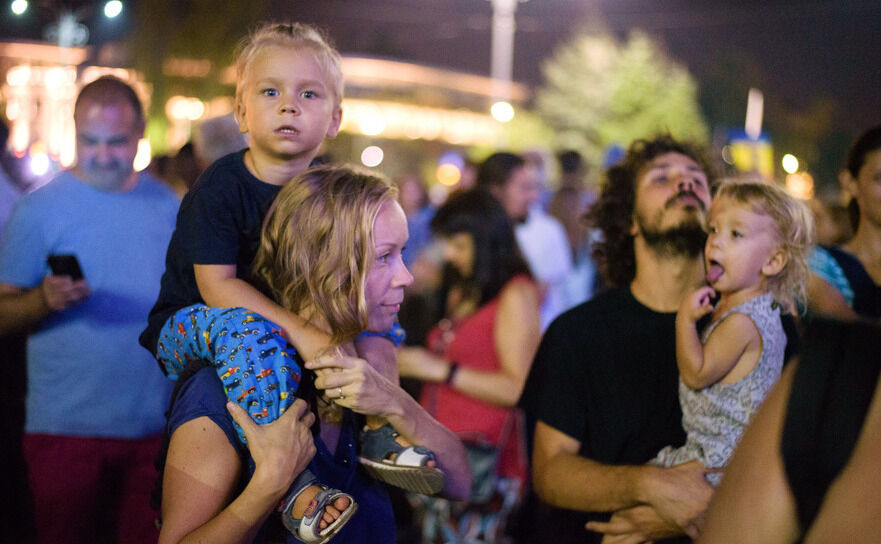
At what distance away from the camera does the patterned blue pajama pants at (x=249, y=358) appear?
2062 millimetres

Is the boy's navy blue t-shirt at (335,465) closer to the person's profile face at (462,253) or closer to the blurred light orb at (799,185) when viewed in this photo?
the person's profile face at (462,253)

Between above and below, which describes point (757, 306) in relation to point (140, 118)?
below

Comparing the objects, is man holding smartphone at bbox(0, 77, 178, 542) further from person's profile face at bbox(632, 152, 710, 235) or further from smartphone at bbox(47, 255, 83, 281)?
person's profile face at bbox(632, 152, 710, 235)

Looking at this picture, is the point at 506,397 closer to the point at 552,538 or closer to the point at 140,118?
the point at 552,538

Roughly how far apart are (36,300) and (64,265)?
0.22 meters

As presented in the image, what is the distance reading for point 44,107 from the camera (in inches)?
722

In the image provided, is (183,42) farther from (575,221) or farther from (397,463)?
(397,463)

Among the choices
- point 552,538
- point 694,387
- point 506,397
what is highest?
point 694,387

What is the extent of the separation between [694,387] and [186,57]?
31.1 metres

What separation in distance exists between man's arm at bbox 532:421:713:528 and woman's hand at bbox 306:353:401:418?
1.03m

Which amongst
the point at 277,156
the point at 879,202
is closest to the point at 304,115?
the point at 277,156

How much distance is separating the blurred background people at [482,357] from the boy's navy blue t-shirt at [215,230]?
2038mm

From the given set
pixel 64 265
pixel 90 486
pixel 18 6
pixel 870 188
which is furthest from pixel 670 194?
pixel 18 6

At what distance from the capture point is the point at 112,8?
526 centimetres
